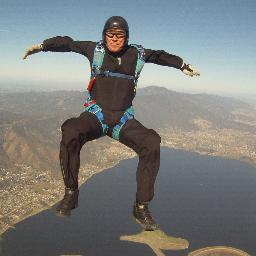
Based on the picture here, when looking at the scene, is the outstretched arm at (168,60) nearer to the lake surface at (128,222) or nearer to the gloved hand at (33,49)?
the gloved hand at (33,49)

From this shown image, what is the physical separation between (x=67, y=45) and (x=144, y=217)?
4298 millimetres

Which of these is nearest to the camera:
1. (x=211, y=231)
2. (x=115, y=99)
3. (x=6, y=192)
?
(x=115, y=99)

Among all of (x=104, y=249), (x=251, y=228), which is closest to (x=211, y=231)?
(x=251, y=228)

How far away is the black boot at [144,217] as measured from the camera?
6.27 metres

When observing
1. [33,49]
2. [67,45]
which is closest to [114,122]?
[67,45]

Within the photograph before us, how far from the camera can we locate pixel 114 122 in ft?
22.9

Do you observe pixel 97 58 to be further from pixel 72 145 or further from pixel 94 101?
pixel 72 145

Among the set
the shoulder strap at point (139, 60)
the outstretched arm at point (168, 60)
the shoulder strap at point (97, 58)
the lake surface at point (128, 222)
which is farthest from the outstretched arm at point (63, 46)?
the lake surface at point (128, 222)

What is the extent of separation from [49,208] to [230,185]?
10711 centimetres

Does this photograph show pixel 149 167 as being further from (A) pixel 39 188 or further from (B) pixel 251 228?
(A) pixel 39 188

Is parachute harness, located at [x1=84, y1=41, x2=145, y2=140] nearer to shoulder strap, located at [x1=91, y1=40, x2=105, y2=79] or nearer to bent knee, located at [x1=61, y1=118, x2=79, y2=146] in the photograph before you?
shoulder strap, located at [x1=91, y1=40, x2=105, y2=79]

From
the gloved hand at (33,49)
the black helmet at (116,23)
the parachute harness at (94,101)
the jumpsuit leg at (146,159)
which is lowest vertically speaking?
the jumpsuit leg at (146,159)

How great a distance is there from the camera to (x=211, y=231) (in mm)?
121562

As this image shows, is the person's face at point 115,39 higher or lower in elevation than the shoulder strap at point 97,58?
higher
